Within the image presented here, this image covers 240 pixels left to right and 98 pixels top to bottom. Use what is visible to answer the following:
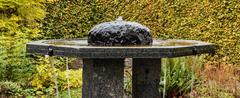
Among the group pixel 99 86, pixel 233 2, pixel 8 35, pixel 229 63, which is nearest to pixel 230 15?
pixel 233 2

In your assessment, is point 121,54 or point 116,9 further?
point 116,9

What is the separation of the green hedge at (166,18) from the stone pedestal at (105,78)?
479 cm

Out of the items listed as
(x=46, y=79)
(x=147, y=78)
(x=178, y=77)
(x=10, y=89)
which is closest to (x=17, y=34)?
(x=46, y=79)

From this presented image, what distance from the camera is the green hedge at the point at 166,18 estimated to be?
32.3ft

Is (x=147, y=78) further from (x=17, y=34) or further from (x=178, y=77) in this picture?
(x=17, y=34)

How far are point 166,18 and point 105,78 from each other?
6293mm

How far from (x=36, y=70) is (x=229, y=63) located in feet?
11.6

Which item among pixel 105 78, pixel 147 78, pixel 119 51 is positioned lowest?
pixel 147 78

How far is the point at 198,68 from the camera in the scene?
30.3 feet

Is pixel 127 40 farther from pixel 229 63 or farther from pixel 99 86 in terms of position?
pixel 229 63

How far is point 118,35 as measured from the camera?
5.34 meters

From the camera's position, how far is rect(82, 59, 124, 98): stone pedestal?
5.25 metres

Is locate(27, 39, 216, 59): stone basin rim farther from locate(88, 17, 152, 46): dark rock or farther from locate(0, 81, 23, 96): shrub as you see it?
locate(0, 81, 23, 96): shrub

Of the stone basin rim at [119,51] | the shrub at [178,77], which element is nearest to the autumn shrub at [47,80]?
the shrub at [178,77]
